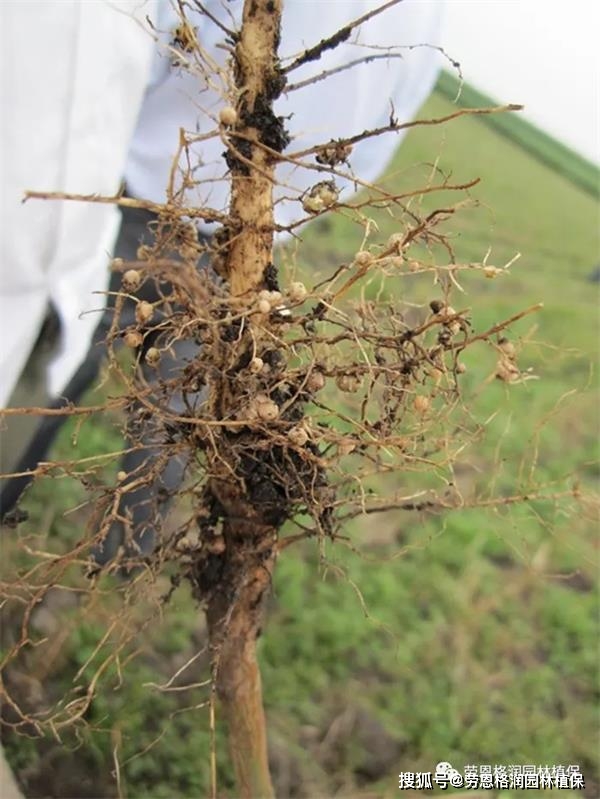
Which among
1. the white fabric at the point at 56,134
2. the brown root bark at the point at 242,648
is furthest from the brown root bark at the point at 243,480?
the white fabric at the point at 56,134

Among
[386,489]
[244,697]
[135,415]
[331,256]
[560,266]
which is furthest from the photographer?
[560,266]

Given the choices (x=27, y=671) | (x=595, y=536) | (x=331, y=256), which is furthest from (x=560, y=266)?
(x=27, y=671)

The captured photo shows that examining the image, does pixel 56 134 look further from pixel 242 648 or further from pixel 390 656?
pixel 390 656

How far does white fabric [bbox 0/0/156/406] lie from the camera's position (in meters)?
0.93

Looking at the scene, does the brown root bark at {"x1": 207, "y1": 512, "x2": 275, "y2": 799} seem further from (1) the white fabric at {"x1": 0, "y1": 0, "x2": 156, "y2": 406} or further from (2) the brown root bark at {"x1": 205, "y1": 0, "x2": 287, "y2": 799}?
(1) the white fabric at {"x1": 0, "y1": 0, "x2": 156, "y2": 406}

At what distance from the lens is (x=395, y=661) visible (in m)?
1.47

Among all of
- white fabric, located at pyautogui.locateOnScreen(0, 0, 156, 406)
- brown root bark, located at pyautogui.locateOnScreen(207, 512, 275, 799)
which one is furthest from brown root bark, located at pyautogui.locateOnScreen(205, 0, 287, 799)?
white fabric, located at pyautogui.locateOnScreen(0, 0, 156, 406)

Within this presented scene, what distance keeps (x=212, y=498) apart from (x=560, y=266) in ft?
10.5

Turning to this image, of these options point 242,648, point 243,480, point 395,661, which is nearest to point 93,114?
point 243,480

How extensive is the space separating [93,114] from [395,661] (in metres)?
1.00

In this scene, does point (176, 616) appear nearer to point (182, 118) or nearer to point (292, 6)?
point (182, 118)

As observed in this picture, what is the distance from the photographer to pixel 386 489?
1.94m

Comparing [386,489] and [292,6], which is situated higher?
[292,6]

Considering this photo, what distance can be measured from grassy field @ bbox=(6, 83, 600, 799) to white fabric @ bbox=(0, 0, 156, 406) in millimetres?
364
